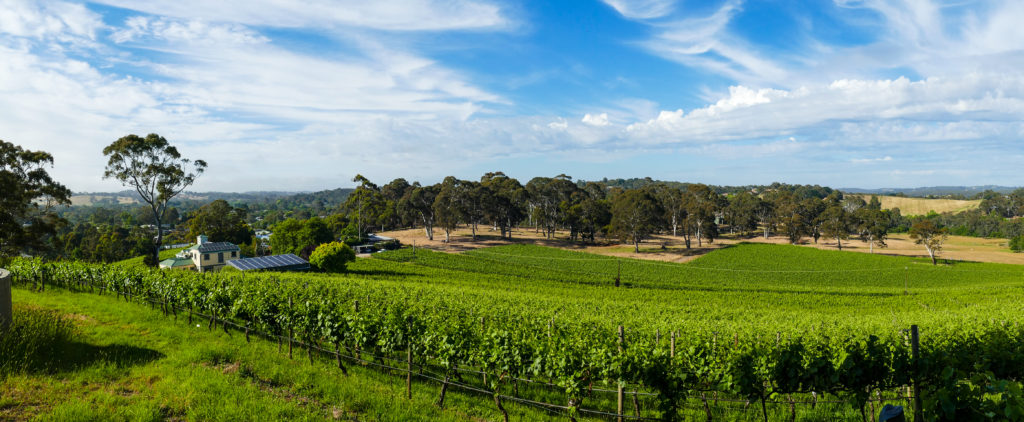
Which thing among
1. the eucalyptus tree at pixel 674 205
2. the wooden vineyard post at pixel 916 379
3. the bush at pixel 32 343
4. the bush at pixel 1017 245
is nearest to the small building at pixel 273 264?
the bush at pixel 32 343

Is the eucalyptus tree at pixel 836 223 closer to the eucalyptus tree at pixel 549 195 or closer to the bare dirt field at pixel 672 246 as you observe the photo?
the bare dirt field at pixel 672 246

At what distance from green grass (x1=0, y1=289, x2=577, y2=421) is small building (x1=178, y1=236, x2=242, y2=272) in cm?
4412

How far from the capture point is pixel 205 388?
32.1ft

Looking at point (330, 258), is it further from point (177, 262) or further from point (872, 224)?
point (872, 224)

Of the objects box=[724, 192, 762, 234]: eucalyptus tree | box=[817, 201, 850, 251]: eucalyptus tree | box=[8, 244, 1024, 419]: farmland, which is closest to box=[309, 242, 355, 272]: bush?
box=[8, 244, 1024, 419]: farmland

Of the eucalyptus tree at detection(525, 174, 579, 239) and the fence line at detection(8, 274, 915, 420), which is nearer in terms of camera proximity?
the fence line at detection(8, 274, 915, 420)

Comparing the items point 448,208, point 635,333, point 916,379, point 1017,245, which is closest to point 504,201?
point 448,208

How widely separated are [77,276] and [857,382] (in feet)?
121

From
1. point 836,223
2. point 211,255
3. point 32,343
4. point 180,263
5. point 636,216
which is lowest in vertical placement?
point 180,263

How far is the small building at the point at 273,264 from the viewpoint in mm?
46009

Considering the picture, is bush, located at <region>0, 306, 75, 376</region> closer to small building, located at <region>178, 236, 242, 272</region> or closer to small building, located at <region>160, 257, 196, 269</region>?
small building, located at <region>178, 236, 242, 272</region>

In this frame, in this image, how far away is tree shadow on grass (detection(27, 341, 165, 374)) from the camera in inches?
429

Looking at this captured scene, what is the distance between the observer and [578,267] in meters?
60.7

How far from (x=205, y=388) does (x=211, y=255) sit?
173 ft
